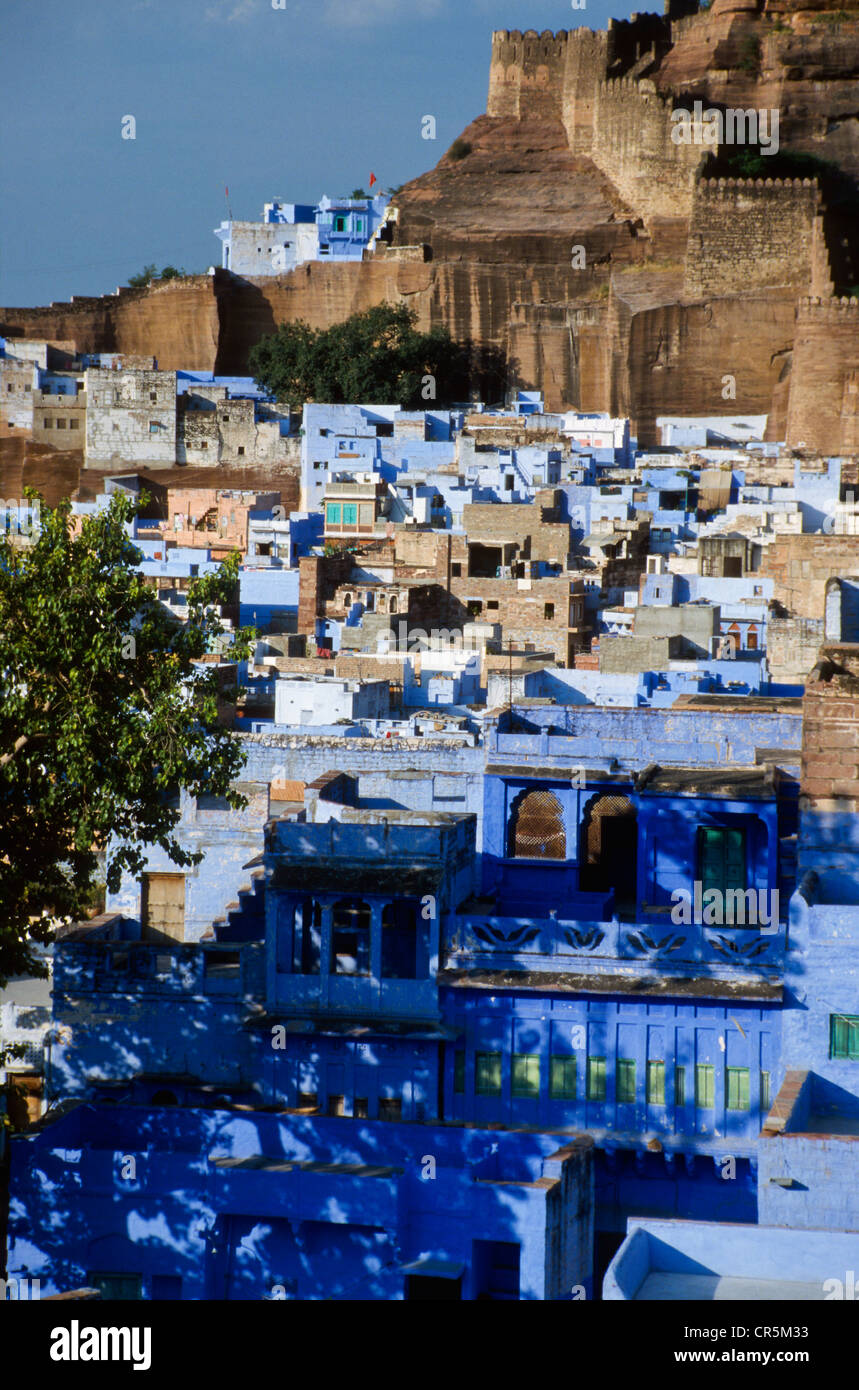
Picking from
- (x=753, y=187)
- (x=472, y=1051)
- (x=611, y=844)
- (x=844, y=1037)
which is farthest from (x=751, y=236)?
(x=844, y=1037)

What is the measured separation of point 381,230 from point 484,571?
71.8 ft

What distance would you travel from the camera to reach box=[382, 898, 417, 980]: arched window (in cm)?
1267

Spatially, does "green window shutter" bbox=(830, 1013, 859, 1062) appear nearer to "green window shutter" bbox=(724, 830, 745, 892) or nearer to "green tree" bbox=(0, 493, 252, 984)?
"green window shutter" bbox=(724, 830, 745, 892)

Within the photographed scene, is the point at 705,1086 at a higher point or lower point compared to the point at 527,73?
lower

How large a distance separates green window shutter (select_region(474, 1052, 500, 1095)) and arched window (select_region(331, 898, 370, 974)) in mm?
909

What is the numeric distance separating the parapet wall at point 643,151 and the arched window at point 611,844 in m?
34.0

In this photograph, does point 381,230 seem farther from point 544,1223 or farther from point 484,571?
point 544,1223

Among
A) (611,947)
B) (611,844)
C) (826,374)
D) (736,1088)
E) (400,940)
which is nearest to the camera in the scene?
(736,1088)

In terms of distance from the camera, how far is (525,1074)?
12227 mm

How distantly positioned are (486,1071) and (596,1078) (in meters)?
0.63

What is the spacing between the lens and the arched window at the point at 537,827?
14.0m

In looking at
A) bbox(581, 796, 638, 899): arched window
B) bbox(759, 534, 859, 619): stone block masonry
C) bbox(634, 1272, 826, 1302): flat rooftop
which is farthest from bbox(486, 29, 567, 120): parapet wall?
bbox(634, 1272, 826, 1302): flat rooftop

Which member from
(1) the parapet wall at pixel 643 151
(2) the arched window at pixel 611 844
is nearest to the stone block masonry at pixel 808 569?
(2) the arched window at pixel 611 844

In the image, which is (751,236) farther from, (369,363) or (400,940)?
(400,940)
